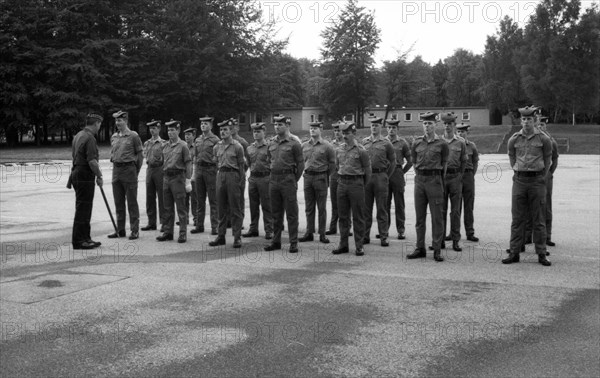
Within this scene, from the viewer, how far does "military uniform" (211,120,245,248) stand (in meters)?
10.7

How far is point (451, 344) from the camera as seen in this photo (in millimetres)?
5480

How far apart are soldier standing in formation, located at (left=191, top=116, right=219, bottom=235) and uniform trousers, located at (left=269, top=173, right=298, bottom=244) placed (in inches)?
76.9

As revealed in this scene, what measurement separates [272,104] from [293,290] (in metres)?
59.2

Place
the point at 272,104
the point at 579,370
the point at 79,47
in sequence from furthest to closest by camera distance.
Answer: the point at 272,104, the point at 79,47, the point at 579,370

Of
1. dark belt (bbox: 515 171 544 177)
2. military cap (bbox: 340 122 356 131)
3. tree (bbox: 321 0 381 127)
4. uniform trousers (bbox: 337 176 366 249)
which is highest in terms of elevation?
tree (bbox: 321 0 381 127)

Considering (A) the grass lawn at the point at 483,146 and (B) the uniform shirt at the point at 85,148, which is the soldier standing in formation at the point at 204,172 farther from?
(A) the grass lawn at the point at 483,146

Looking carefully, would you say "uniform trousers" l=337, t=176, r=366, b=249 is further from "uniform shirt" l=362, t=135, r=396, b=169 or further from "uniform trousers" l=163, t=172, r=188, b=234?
"uniform trousers" l=163, t=172, r=188, b=234

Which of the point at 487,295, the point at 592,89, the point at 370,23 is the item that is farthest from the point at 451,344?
the point at 370,23

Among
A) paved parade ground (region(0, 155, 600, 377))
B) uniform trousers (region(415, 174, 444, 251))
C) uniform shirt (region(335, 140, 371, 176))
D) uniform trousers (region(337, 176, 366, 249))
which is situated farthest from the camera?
uniform shirt (region(335, 140, 371, 176))

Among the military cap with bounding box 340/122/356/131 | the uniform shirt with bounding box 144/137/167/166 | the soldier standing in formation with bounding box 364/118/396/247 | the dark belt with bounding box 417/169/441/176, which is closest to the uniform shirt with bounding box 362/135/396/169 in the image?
the soldier standing in formation with bounding box 364/118/396/247

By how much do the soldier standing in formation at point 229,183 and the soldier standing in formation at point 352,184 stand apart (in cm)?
176

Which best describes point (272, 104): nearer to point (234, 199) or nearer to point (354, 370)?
point (234, 199)

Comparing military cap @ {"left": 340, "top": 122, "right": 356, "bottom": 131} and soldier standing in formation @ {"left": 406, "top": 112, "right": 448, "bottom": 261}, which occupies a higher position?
military cap @ {"left": 340, "top": 122, "right": 356, "bottom": 131}

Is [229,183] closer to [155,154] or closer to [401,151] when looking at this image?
[155,154]
